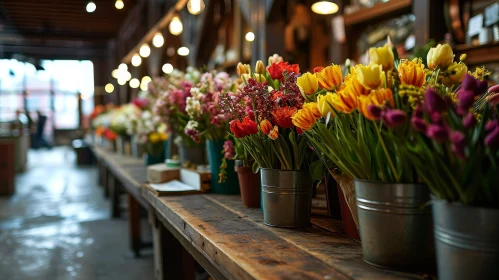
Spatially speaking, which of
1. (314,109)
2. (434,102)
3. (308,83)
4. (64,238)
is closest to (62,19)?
(64,238)

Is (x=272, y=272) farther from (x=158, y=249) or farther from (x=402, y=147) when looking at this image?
(x=158, y=249)

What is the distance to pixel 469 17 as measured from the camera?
344 cm

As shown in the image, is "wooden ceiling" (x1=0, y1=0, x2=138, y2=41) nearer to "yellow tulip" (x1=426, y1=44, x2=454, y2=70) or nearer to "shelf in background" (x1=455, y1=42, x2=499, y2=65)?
"shelf in background" (x1=455, y1=42, x2=499, y2=65)

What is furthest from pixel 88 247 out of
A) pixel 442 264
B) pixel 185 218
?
pixel 442 264

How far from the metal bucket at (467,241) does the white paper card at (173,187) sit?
1.55 m

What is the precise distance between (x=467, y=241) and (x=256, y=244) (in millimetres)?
596

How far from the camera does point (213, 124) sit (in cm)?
229

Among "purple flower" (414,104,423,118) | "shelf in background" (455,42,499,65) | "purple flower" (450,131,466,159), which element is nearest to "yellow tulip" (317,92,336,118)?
"purple flower" (414,104,423,118)

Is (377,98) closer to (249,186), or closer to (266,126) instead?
(266,126)

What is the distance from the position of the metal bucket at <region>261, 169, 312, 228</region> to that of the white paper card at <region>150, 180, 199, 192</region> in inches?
34.3

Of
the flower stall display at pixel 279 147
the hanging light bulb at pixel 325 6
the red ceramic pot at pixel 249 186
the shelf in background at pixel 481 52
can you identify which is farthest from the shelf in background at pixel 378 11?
the flower stall display at pixel 279 147

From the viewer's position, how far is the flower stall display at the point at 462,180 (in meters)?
0.86

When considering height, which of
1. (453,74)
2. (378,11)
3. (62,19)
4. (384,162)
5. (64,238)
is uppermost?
(62,19)

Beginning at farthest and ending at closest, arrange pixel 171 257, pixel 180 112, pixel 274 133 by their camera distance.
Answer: pixel 180 112 < pixel 171 257 < pixel 274 133
